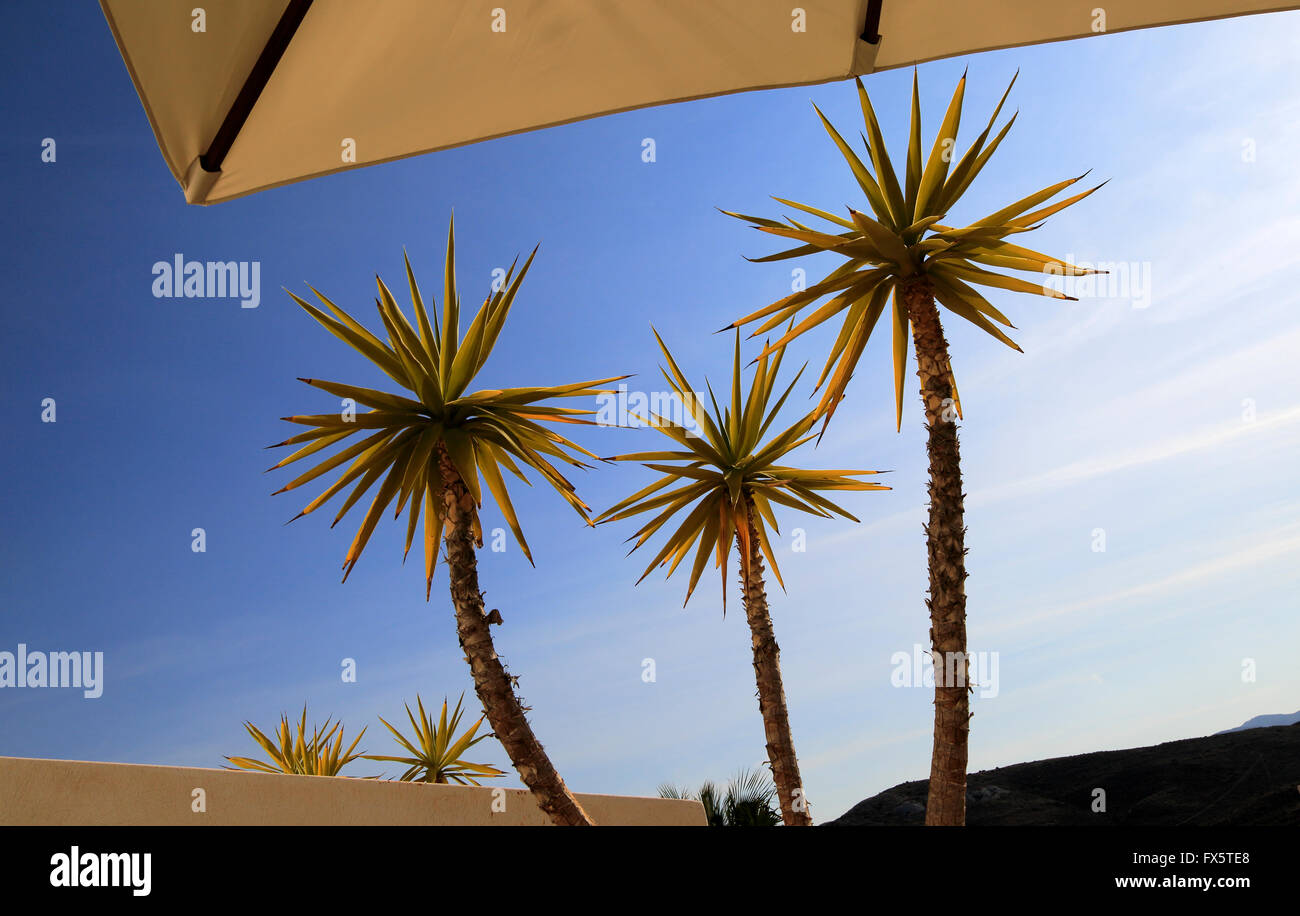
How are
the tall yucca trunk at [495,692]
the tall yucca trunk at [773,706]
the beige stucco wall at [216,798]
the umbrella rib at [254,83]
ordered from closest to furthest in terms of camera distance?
the umbrella rib at [254,83] → the beige stucco wall at [216,798] → the tall yucca trunk at [495,692] → the tall yucca trunk at [773,706]

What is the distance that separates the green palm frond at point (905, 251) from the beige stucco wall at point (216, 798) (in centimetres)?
381

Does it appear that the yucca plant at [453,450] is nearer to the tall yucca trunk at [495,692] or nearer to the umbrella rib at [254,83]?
the tall yucca trunk at [495,692]

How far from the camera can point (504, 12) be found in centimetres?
249

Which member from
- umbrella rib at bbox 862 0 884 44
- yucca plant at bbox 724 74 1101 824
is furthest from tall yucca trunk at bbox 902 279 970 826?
umbrella rib at bbox 862 0 884 44

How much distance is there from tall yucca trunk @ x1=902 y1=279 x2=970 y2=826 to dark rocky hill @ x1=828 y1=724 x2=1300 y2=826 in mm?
8117

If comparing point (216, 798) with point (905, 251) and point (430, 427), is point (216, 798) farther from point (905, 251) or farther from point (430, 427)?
point (905, 251)

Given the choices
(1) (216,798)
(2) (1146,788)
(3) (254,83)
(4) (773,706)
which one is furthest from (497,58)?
(2) (1146,788)

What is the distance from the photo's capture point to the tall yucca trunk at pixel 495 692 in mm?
5629

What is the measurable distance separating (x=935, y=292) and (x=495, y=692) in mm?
4039

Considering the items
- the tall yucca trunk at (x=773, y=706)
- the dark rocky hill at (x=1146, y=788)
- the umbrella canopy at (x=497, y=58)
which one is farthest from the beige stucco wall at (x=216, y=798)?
the dark rocky hill at (x=1146, y=788)
